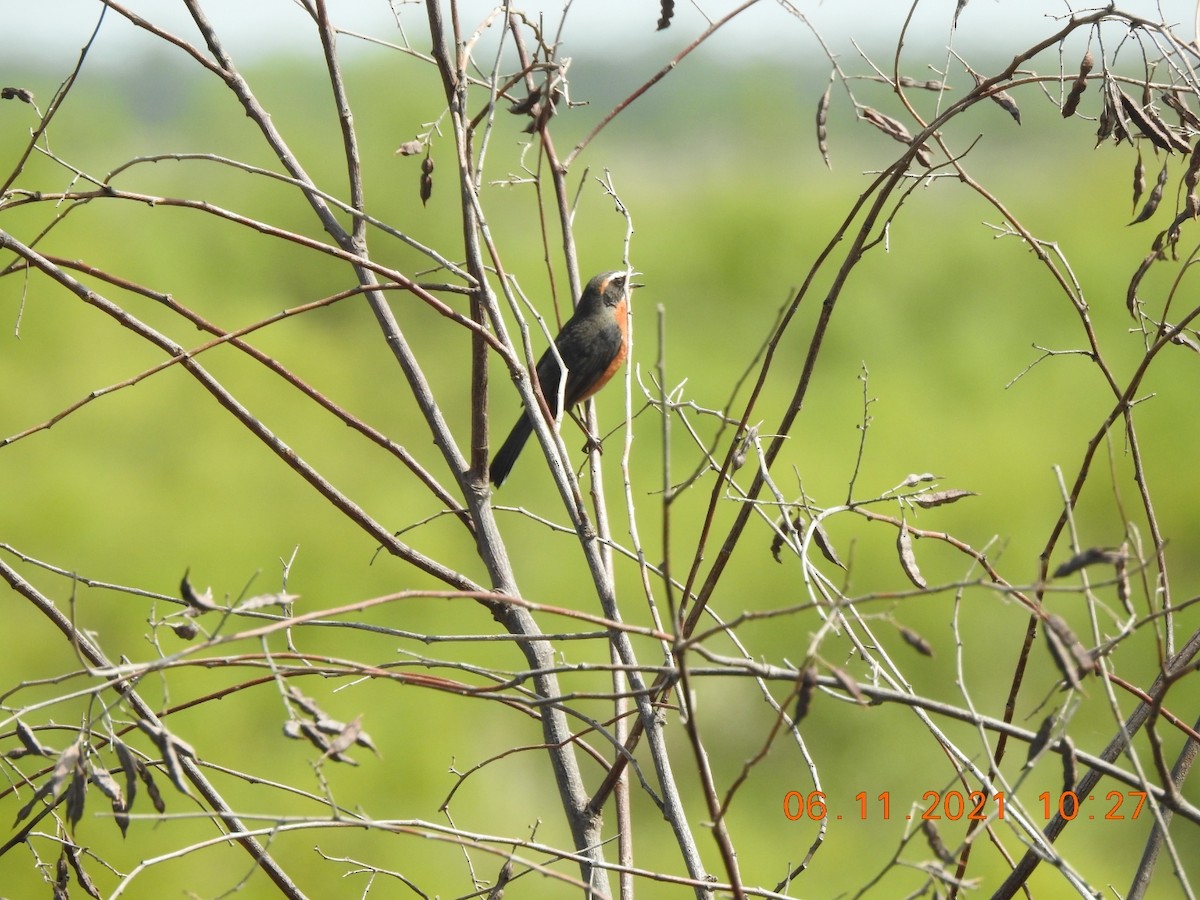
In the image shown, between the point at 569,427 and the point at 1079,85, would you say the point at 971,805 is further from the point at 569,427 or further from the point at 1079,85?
the point at 569,427

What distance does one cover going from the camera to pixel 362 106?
1198 centimetres

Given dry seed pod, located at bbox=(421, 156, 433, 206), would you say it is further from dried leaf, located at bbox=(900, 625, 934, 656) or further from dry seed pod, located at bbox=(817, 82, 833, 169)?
dried leaf, located at bbox=(900, 625, 934, 656)

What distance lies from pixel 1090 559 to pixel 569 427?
16.3ft

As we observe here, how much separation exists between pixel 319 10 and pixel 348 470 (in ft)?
26.0

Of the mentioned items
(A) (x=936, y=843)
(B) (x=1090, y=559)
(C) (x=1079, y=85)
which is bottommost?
(A) (x=936, y=843)

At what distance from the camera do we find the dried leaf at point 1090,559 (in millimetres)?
1113

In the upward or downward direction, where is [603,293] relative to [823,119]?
upward

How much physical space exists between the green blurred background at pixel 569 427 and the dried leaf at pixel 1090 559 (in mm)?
4544

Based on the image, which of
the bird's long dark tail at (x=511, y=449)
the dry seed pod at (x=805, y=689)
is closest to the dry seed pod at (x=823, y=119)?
the dry seed pod at (x=805, y=689)

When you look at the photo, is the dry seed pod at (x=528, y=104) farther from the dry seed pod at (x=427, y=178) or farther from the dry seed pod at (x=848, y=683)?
the dry seed pod at (x=848, y=683)

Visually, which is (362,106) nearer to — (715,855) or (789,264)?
(789,264)

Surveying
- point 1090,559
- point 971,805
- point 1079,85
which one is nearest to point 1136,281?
point 1079,85

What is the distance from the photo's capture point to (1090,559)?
113 centimetres

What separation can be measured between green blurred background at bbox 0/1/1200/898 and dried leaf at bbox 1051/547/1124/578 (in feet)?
14.9
